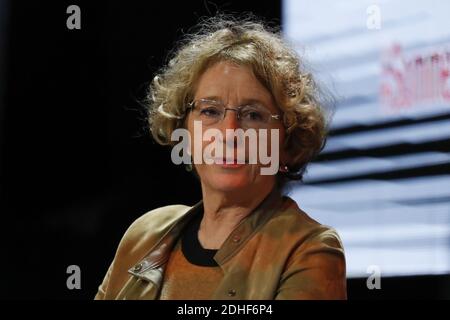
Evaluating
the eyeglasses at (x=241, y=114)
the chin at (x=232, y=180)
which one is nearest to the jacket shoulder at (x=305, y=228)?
the chin at (x=232, y=180)

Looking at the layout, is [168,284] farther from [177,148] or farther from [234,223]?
[177,148]

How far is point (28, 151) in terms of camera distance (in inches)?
88.4

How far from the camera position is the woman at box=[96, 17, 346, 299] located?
1.61 metres

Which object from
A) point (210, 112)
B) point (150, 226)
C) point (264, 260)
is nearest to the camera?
point (264, 260)

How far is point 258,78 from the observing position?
170cm

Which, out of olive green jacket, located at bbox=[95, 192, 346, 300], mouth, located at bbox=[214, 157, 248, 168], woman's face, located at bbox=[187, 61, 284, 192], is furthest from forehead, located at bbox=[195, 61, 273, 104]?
olive green jacket, located at bbox=[95, 192, 346, 300]

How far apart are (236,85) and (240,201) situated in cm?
28

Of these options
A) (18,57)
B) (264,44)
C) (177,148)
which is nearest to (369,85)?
(264,44)

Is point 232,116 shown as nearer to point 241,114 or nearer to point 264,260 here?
point 241,114

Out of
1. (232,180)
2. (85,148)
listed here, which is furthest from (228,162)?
(85,148)

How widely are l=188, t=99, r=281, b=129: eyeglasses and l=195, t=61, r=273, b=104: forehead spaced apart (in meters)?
0.02

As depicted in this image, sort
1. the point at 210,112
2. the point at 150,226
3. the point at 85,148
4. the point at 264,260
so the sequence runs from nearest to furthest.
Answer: the point at 264,260 < the point at 210,112 < the point at 150,226 < the point at 85,148
